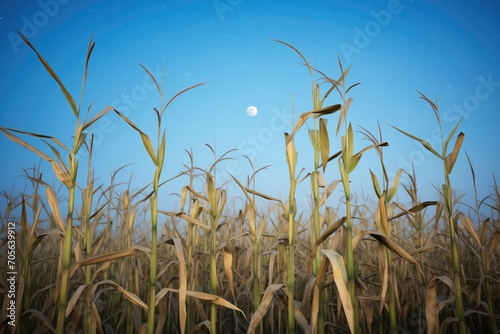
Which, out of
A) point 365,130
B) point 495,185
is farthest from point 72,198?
point 495,185

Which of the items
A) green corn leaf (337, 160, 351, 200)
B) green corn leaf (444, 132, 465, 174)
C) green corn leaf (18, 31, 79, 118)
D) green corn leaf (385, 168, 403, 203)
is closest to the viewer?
green corn leaf (18, 31, 79, 118)

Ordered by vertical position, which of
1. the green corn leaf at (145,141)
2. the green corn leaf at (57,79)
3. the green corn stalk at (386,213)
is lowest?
the green corn stalk at (386,213)

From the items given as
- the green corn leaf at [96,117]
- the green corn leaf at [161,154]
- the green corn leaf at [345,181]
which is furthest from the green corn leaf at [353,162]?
the green corn leaf at [96,117]

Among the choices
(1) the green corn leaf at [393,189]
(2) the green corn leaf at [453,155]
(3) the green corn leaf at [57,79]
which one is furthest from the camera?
(1) the green corn leaf at [393,189]

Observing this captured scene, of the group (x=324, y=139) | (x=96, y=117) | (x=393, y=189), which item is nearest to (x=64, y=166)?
(x=96, y=117)

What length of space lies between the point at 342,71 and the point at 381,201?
0.80 metres

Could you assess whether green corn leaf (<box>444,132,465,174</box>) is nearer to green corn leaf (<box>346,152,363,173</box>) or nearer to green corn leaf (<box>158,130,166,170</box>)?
green corn leaf (<box>346,152,363,173</box>)

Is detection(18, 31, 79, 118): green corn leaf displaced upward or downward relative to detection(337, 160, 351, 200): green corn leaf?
upward

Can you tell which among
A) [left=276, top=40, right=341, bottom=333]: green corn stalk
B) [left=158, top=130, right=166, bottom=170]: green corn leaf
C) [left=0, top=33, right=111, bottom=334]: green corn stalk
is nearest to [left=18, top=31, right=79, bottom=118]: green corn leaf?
[left=0, top=33, right=111, bottom=334]: green corn stalk

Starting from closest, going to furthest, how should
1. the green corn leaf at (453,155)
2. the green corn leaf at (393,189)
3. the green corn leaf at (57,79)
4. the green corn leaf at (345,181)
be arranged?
Result: the green corn leaf at (57,79), the green corn leaf at (345,181), the green corn leaf at (453,155), the green corn leaf at (393,189)

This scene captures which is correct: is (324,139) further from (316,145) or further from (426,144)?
(426,144)

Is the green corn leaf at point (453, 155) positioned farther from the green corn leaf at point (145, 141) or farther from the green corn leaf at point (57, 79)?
the green corn leaf at point (57, 79)

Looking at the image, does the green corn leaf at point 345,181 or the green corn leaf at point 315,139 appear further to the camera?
the green corn leaf at point 315,139

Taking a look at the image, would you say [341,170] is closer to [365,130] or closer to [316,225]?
[316,225]
